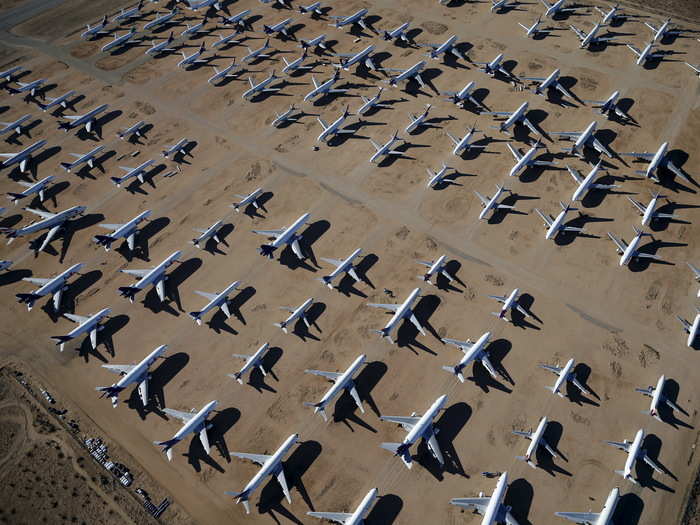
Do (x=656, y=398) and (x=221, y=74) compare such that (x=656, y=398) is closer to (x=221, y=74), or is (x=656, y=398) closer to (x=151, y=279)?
(x=151, y=279)

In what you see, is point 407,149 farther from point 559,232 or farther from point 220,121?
point 220,121

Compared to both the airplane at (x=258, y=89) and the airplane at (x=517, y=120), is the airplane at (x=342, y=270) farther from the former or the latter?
the airplane at (x=258, y=89)

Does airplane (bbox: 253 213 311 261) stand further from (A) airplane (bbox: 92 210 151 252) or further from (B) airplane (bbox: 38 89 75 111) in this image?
(B) airplane (bbox: 38 89 75 111)

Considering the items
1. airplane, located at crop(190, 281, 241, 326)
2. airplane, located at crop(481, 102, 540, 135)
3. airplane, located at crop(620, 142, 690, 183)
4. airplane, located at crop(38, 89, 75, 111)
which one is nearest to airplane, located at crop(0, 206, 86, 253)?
airplane, located at crop(190, 281, 241, 326)

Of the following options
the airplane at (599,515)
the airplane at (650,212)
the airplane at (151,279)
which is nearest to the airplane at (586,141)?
the airplane at (650,212)

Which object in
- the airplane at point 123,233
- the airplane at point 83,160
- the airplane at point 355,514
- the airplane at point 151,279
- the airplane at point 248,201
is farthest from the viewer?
the airplane at point 83,160

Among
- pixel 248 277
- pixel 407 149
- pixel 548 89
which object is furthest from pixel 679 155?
pixel 248 277

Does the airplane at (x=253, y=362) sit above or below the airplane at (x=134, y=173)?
below
